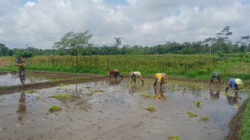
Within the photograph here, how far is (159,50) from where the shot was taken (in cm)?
4472

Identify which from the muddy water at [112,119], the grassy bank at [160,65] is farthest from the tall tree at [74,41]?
the muddy water at [112,119]

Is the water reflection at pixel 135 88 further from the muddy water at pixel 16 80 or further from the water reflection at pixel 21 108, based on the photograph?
the muddy water at pixel 16 80

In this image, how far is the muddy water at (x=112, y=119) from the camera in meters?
4.95

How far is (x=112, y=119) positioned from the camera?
612 cm

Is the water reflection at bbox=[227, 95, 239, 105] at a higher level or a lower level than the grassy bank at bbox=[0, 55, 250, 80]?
lower

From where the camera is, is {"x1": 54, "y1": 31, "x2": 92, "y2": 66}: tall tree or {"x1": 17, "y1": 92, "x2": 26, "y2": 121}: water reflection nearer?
{"x1": 17, "y1": 92, "x2": 26, "y2": 121}: water reflection

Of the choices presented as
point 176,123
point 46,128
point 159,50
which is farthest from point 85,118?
point 159,50

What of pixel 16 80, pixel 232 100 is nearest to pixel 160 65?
pixel 232 100

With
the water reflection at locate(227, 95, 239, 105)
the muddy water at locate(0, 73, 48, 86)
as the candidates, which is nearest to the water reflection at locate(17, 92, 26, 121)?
the muddy water at locate(0, 73, 48, 86)

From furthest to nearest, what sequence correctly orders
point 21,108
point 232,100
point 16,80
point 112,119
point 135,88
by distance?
point 16,80 < point 135,88 < point 232,100 < point 21,108 < point 112,119

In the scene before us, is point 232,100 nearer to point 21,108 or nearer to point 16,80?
point 21,108

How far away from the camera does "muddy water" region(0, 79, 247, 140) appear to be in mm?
4949

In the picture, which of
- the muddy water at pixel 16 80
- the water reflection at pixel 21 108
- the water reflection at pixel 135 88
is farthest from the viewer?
the muddy water at pixel 16 80

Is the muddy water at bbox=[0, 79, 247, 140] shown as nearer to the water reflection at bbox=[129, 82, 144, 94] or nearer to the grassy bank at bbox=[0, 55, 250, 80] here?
the water reflection at bbox=[129, 82, 144, 94]
